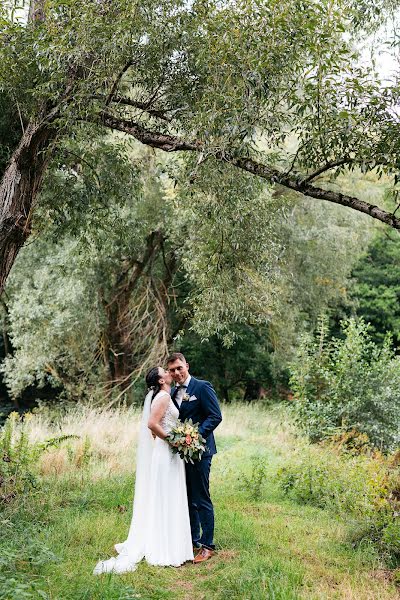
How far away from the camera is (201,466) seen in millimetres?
6520

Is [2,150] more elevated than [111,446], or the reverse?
[2,150]

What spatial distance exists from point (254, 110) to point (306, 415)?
938 cm

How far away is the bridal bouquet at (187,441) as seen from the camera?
20.4ft

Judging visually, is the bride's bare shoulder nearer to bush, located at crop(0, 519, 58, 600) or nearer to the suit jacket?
the suit jacket

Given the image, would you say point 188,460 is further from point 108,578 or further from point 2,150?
point 2,150

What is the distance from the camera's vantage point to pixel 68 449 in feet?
33.3

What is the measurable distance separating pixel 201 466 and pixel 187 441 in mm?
466

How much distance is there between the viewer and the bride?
239 inches

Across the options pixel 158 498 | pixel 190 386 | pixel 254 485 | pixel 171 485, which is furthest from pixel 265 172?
pixel 254 485

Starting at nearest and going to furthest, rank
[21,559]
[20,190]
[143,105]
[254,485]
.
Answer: [21,559]
[20,190]
[143,105]
[254,485]

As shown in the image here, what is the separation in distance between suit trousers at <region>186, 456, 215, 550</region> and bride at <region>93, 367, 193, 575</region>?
17 centimetres

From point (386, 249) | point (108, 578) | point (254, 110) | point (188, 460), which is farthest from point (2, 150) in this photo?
point (386, 249)

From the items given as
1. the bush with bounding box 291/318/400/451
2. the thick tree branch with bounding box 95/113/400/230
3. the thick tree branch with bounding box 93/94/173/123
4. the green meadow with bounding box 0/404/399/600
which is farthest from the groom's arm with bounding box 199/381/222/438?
the bush with bounding box 291/318/400/451

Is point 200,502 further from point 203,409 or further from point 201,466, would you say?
point 203,409
